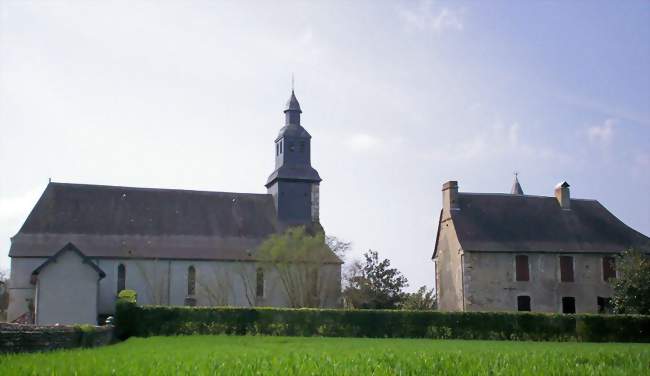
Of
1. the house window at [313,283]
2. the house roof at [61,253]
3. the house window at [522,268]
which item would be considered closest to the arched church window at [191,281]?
the house roof at [61,253]

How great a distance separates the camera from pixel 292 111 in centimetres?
4625

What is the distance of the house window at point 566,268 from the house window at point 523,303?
2374 mm

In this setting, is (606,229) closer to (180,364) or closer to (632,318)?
(632,318)

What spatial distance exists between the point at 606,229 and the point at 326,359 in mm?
33842

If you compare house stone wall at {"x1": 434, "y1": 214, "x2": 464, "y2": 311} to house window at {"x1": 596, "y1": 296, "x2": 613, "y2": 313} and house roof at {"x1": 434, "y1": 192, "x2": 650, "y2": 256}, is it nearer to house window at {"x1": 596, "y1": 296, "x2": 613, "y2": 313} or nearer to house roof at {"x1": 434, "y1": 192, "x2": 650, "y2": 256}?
house roof at {"x1": 434, "y1": 192, "x2": 650, "y2": 256}

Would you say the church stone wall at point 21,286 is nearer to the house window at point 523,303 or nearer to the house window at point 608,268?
the house window at point 523,303

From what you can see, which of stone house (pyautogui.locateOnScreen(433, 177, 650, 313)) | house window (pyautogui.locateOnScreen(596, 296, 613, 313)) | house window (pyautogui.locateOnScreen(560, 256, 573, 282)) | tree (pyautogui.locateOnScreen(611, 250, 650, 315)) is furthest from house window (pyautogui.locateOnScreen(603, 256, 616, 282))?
tree (pyautogui.locateOnScreen(611, 250, 650, 315))

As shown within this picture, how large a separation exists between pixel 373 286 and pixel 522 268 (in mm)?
9626

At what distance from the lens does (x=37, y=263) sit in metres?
39.6

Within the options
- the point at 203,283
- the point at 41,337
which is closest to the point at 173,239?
the point at 203,283

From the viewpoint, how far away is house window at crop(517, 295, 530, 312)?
132 ft

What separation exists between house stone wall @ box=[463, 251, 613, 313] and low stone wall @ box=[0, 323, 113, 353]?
2382 centimetres

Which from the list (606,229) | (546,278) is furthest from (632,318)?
(606,229)

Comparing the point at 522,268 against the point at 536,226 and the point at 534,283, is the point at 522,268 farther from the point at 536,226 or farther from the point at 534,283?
the point at 536,226
